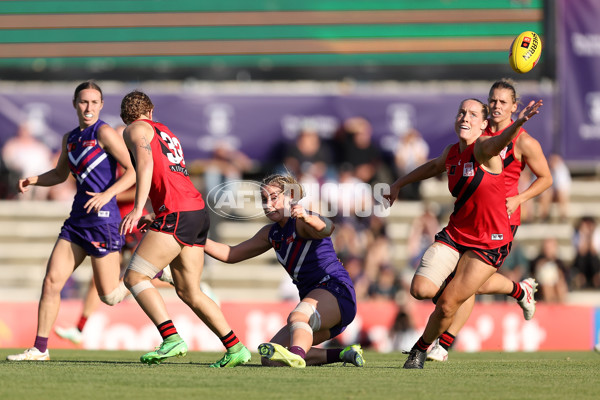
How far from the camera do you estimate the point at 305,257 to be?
797cm

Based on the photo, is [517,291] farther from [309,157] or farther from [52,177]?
[309,157]

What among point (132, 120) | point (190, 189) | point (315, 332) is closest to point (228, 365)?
point (315, 332)

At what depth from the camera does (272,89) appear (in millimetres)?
17734

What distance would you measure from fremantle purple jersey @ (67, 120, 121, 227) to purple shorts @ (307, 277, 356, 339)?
1.96 meters

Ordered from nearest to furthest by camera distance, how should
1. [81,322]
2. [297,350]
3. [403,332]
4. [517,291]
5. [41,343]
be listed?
[297,350]
[41,343]
[517,291]
[81,322]
[403,332]

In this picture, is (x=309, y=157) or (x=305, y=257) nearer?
(x=305, y=257)

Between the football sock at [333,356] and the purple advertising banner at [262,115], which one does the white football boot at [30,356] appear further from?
the purple advertising banner at [262,115]

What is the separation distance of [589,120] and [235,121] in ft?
19.7

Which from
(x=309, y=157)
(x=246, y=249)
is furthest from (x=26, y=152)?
(x=246, y=249)

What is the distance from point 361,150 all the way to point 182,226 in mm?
9528

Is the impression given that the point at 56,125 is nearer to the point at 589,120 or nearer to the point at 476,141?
the point at 589,120

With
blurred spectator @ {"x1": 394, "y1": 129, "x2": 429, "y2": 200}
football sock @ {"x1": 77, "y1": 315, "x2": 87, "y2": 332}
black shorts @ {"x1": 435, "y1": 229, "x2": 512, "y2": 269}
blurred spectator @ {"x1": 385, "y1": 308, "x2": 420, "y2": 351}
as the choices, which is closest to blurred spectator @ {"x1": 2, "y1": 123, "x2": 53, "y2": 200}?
blurred spectator @ {"x1": 394, "y1": 129, "x2": 429, "y2": 200}

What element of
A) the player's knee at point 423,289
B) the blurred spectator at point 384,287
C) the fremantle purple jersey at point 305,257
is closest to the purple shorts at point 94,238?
the fremantle purple jersey at point 305,257

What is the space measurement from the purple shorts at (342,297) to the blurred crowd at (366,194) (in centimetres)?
690
